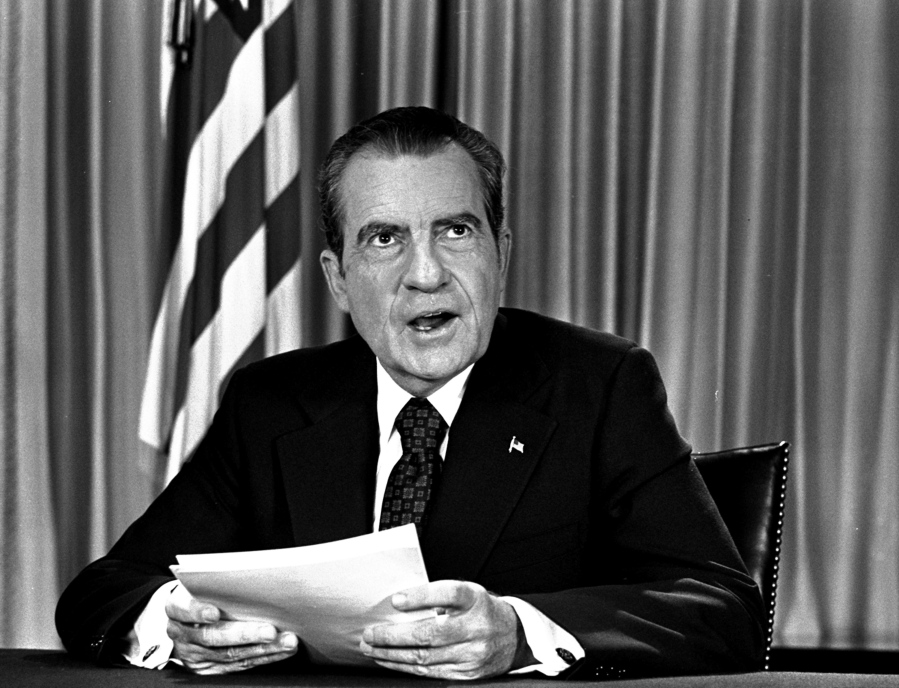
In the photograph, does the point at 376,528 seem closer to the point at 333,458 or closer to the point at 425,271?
the point at 333,458

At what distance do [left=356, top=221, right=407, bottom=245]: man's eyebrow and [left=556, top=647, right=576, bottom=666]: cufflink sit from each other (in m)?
0.87

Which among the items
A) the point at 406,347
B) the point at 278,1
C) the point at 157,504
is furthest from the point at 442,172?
the point at 278,1

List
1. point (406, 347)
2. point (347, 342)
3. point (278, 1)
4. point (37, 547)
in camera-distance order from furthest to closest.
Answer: point (37, 547)
point (278, 1)
point (347, 342)
point (406, 347)

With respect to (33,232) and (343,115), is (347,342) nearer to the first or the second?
(343,115)

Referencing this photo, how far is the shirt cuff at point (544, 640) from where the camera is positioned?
1.67m

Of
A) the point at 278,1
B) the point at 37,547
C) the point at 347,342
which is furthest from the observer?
the point at 37,547

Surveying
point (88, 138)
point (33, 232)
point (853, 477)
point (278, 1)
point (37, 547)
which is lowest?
point (37, 547)

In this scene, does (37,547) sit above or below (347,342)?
below

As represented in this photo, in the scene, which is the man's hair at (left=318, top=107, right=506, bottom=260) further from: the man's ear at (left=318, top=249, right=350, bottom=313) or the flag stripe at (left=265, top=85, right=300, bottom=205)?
the flag stripe at (left=265, top=85, right=300, bottom=205)

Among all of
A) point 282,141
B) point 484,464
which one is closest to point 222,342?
point 282,141

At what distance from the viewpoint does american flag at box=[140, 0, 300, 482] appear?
386 cm

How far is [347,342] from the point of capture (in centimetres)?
254

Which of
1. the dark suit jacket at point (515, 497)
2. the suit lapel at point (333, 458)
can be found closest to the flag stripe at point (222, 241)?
the dark suit jacket at point (515, 497)

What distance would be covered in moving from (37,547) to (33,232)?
1.20m
